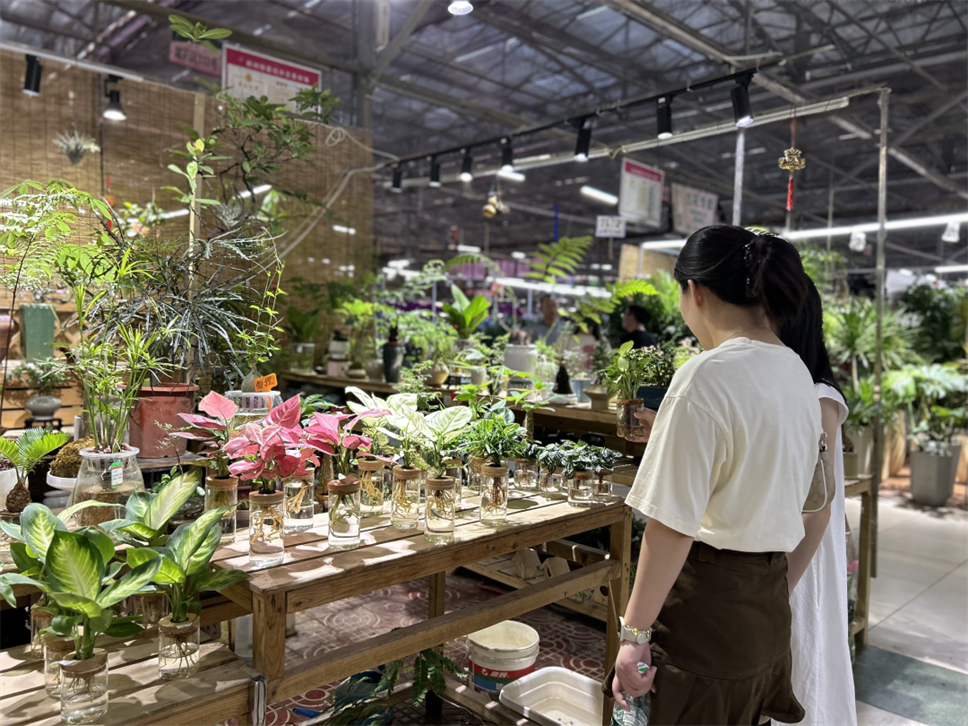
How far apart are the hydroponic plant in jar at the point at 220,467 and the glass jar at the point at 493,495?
59 cm

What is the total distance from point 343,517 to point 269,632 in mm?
283

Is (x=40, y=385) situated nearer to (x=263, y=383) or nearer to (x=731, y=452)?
(x=263, y=383)

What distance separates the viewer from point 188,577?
1287mm

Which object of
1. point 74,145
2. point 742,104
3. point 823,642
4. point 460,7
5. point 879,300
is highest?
point 742,104

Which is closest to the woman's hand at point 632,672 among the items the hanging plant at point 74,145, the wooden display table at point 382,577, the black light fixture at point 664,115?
the wooden display table at point 382,577

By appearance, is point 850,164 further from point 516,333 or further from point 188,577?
point 188,577

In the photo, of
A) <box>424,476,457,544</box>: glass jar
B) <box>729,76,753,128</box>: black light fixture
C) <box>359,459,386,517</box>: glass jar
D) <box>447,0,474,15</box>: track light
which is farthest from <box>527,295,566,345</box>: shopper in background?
<box>424,476,457,544</box>: glass jar

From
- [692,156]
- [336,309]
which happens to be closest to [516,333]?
[336,309]

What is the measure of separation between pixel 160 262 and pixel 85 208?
1.40ft

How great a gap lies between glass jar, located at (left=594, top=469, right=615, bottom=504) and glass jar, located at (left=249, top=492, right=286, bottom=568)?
3.28ft

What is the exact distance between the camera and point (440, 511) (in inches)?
62.8

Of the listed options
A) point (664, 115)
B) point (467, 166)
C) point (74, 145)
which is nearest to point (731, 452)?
point (664, 115)

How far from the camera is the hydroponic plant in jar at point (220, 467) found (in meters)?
1.44

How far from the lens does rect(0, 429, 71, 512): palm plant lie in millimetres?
1596
